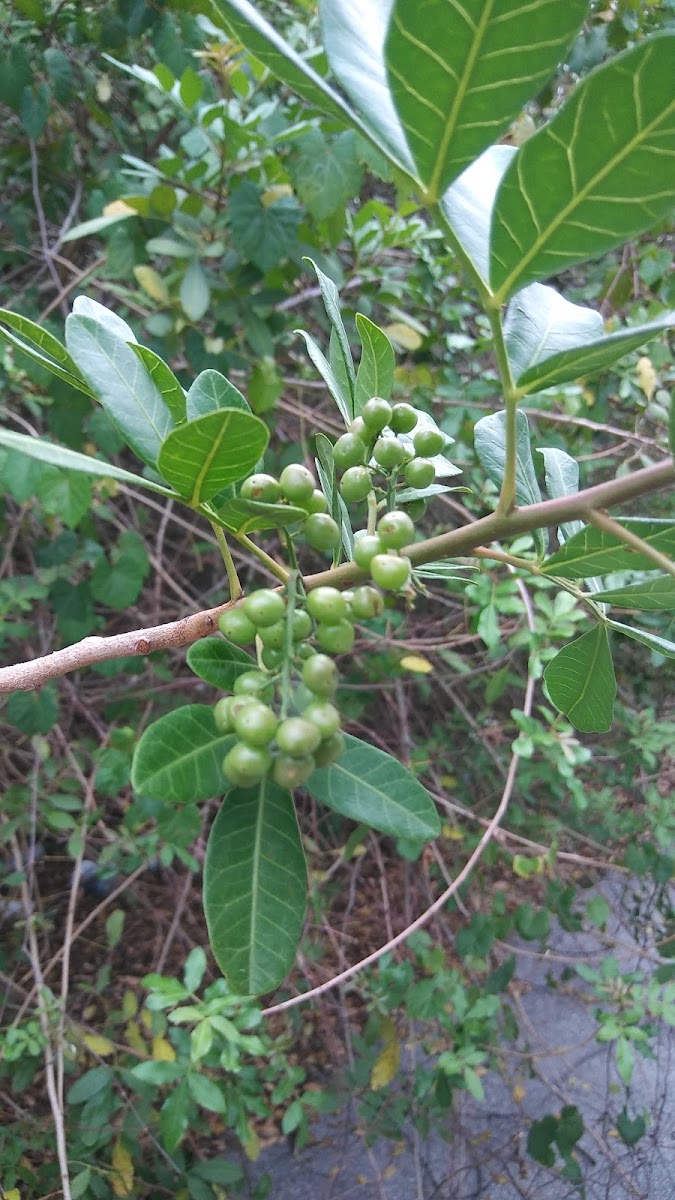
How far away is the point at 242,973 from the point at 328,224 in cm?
184

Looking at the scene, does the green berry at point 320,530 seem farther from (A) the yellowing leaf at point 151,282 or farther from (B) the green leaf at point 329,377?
(A) the yellowing leaf at point 151,282

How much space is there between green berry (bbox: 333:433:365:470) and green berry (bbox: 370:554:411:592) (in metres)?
0.16

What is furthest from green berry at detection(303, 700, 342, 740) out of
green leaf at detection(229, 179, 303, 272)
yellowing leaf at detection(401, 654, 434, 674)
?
green leaf at detection(229, 179, 303, 272)

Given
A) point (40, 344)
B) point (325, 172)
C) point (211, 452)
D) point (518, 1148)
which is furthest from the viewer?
point (518, 1148)

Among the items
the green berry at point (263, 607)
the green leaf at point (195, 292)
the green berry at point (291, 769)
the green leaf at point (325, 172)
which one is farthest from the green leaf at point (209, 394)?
the green leaf at point (325, 172)

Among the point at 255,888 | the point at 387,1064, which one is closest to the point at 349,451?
the point at 255,888

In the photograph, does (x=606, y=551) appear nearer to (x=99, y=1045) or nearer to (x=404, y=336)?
(x=404, y=336)

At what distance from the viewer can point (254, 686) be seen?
0.55 metres

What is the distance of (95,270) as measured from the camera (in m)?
2.09

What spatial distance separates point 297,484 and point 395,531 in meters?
0.09

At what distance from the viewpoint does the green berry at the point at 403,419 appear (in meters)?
0.69

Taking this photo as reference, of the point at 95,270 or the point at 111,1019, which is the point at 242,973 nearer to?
the point at 111,1019

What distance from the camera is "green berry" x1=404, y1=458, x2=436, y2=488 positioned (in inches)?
25.5

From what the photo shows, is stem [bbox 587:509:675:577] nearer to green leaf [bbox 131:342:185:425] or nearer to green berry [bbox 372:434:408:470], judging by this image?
green berry [bbox 372:434:408:470]
